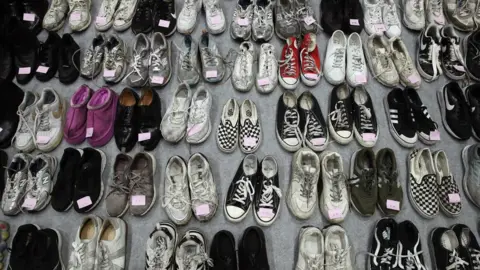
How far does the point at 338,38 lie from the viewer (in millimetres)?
1813

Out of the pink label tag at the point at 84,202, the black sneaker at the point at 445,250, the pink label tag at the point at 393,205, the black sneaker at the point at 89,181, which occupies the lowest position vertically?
the black sneaker at the point at 445,250

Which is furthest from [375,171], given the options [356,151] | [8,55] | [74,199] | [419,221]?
[8,55]

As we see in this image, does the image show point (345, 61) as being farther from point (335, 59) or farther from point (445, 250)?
point (445, 250)

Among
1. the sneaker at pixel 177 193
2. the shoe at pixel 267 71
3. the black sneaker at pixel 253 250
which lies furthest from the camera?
the shoe at pixel 267 71

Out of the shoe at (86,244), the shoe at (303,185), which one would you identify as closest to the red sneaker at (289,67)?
the shoe at (303,185)

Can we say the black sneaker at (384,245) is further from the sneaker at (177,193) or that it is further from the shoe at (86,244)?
the shoe at (86,244)

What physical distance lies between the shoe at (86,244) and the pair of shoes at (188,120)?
18.2 inches

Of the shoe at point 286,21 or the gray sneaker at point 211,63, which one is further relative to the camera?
the shoe at point 286,21

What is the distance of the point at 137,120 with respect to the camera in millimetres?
1627

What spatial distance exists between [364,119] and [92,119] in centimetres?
126

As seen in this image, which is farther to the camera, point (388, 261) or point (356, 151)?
point (356, 151)

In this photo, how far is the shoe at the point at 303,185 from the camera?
4.77ft

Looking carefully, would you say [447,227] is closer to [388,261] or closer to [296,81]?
[388,261]

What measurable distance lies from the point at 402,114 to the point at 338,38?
1.65 ft
